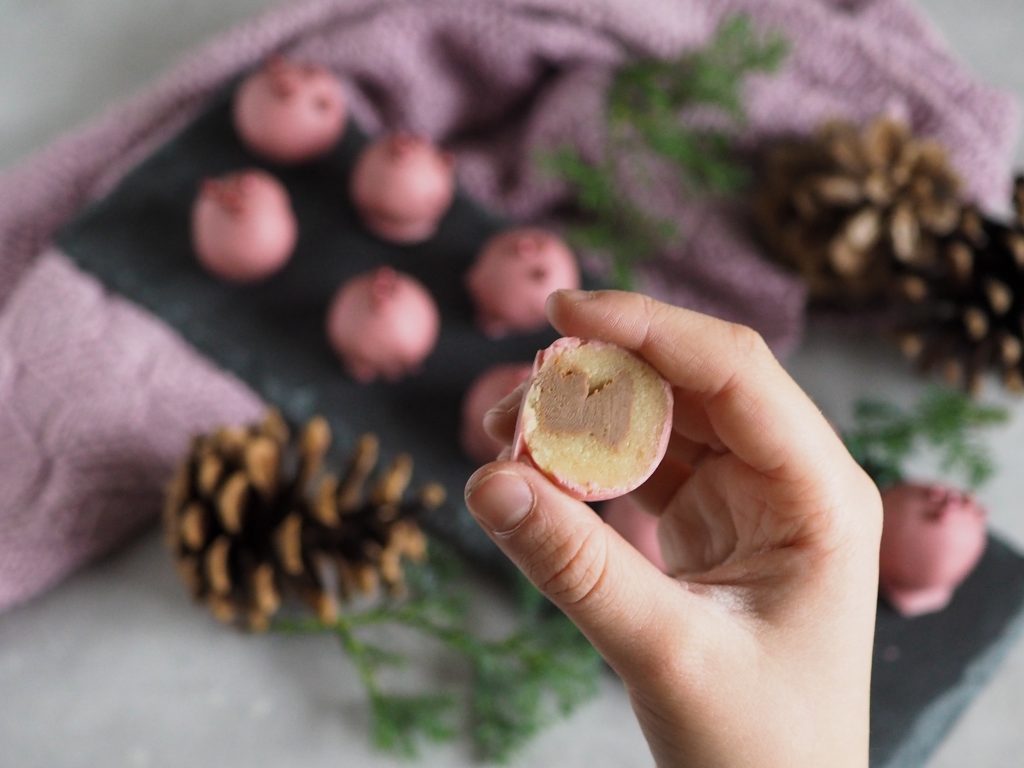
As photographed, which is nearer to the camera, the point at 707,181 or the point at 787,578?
the point at 787,578

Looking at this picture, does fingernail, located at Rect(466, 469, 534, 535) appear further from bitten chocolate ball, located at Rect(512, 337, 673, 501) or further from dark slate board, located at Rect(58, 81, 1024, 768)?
dark slate board, located at Rect(58, 81, 1024, 768)

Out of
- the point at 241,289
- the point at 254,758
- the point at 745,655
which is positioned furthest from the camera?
the point at 241,289

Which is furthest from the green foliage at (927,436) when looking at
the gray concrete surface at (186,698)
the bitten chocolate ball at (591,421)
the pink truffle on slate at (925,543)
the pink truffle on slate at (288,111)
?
the pink truffle on slate at (288,111)

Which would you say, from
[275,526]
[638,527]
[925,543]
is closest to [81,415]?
[275,526]

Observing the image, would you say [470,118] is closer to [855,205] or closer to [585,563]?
[855,205]

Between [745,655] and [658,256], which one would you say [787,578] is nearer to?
[745,655]

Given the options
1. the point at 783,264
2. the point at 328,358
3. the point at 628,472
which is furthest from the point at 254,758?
the point at 783,264

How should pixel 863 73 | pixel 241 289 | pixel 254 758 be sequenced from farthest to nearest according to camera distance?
1. pixel 863 73
2. pixel 241 289
3. pixel 254 758
